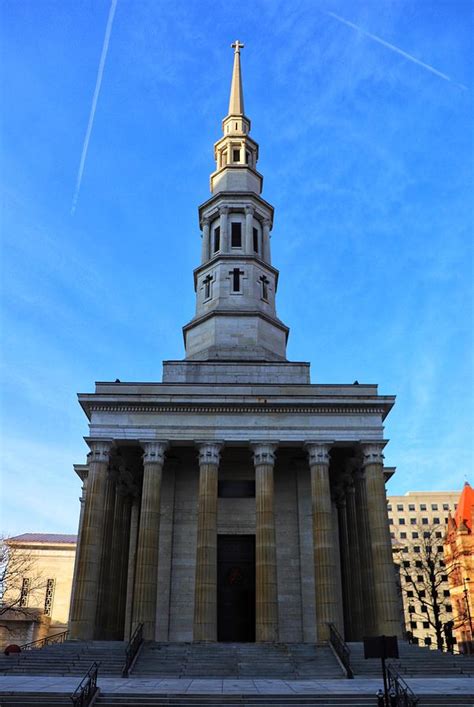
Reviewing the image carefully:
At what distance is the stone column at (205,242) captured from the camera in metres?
44.6

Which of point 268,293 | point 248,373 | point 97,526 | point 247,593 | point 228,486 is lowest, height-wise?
point 247,593

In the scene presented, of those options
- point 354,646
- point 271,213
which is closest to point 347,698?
point 354,646

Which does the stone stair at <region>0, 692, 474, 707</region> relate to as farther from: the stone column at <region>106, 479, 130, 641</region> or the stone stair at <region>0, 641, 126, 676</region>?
the stone column at <region>106, 479, 130, 641</region>

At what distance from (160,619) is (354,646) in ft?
32.9

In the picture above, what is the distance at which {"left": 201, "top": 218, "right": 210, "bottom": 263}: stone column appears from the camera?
146 ft

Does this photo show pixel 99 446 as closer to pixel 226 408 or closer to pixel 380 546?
pixel 226 408

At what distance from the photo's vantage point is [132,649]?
24.2 m

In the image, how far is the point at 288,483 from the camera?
35.4 metres

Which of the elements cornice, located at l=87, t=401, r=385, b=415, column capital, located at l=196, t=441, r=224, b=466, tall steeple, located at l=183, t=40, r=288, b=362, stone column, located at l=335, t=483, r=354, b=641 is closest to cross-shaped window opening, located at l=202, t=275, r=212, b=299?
tall steeple, located at l=183, t=40, r=288, b=362

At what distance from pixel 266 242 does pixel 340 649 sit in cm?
2869

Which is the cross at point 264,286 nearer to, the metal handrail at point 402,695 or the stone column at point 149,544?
the stone column at point 149,544

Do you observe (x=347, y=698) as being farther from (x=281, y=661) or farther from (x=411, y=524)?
(x=411, y=524)

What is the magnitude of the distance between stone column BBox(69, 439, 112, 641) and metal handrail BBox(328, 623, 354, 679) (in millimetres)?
11136

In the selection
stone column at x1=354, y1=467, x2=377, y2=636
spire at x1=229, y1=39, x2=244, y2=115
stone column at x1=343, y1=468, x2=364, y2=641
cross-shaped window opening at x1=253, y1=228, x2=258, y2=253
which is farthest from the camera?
spire at x1=229, y1=39, x2=244, y2=115
